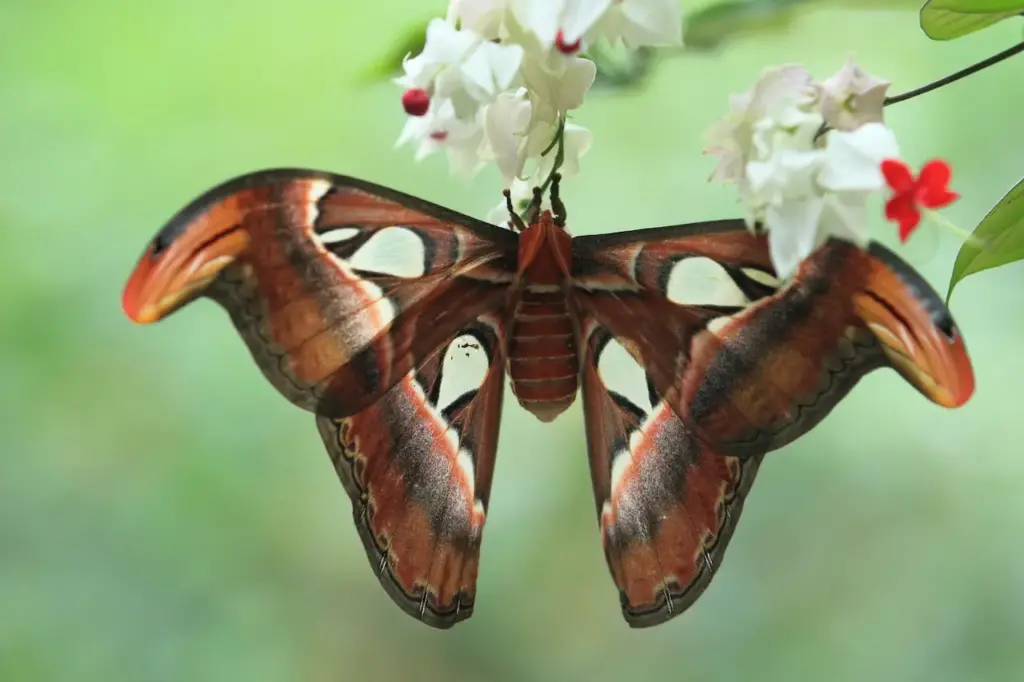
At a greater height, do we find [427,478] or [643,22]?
[643,22]

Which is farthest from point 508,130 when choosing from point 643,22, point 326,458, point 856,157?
point 326,458

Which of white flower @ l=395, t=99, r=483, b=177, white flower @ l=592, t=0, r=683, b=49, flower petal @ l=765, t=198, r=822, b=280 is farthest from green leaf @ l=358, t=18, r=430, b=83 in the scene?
flower petal @ l=765, t=198, r=822, b=280

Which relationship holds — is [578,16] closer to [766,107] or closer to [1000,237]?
[766,107]

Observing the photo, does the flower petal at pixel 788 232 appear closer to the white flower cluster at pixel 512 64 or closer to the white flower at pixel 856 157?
the white flower at pixel 856 157

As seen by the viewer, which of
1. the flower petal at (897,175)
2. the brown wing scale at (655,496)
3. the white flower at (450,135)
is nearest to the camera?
the flower petal at (897,175)

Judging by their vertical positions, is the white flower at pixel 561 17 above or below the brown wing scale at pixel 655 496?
above

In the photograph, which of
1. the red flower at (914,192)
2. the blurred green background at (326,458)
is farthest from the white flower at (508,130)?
the blurred green background at (326,458)

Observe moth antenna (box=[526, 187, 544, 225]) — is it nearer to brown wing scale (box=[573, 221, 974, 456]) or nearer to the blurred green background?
brown wing scale (box=[573, 221, 974, 456])
